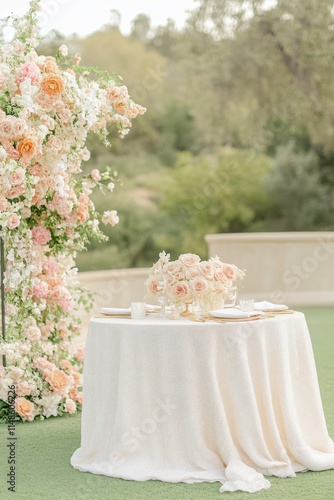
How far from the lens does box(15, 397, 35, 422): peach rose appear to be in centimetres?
666

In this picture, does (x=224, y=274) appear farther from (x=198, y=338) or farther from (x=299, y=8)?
(x=299, y=8)

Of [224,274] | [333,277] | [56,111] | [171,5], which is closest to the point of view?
[224,274]

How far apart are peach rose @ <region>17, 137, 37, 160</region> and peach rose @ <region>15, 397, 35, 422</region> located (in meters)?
1.84

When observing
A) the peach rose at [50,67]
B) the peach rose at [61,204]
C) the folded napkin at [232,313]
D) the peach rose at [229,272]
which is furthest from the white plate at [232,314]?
the peach rose at [50,67]

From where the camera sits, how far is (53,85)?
6.07 meters

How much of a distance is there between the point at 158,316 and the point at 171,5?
15.6m

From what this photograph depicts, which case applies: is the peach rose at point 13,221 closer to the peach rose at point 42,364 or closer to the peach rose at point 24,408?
the peach rose at point 42,364

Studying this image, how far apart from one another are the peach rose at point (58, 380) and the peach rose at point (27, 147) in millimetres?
1722

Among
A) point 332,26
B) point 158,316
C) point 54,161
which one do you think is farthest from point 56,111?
point 332,26

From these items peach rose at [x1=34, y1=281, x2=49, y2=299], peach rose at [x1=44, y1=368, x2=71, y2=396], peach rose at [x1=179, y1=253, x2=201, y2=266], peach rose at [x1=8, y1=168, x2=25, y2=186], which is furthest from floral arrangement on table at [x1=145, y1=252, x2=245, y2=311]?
peach rose at [x1=44, y1=368, x2=71, y2=396]

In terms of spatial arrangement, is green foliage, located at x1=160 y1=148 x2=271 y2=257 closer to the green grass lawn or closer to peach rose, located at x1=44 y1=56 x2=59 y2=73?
peach rose, located at x1=44 y1=56 x2=59 y2=73

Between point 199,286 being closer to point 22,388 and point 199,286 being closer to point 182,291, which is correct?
point 182,291

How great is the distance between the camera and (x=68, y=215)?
22.1 feet

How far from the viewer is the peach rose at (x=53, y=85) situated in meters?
6.07
